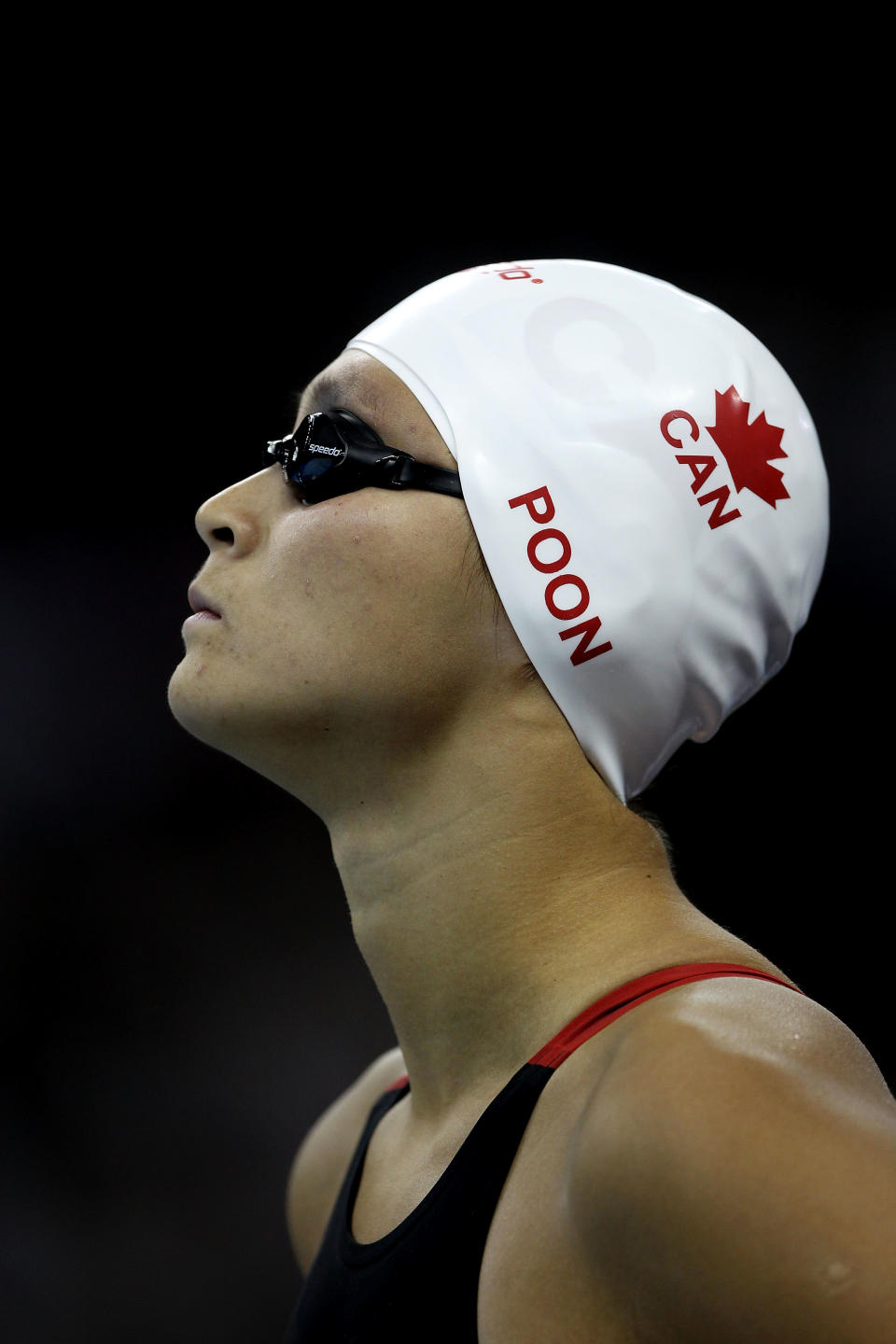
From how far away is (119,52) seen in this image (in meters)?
5.11

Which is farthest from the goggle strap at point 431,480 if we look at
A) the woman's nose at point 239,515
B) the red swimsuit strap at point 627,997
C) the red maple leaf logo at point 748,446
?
the red swimsuit strap at point 627,997

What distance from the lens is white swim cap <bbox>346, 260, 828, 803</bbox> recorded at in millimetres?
2180

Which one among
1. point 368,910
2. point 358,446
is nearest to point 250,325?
point 358,446

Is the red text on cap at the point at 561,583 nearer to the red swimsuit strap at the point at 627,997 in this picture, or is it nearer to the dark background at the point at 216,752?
the red swimsuit strap at the point at 627,997

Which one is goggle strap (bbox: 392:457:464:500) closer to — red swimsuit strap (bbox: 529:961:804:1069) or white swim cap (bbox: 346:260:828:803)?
white swim cap (bbox: 346:260:828:803)

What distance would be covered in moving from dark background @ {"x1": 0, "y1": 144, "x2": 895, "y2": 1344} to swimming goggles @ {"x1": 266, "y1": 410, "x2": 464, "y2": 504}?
3.22 metres

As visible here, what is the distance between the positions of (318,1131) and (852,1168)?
73.1 inches

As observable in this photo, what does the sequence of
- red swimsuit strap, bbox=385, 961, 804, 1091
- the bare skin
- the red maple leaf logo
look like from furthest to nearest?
1. the red maple leaf logo
2. the bare skin
3. red swimsuit strap, bbox=385, 961, 804, 1091

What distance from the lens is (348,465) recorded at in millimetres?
2209

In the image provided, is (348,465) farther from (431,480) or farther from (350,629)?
(350,629)

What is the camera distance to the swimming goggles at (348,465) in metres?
2.20

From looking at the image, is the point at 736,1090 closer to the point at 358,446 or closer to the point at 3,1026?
the point at 358,446

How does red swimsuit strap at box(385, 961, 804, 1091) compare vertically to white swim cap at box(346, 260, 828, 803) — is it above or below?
below

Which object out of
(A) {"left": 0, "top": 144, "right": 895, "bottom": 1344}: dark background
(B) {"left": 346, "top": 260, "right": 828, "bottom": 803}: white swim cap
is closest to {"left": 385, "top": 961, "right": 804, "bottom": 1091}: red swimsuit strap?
(B) {"left": 346, "top": 260, "right": 828, "bottom": 803}: white swim cap
